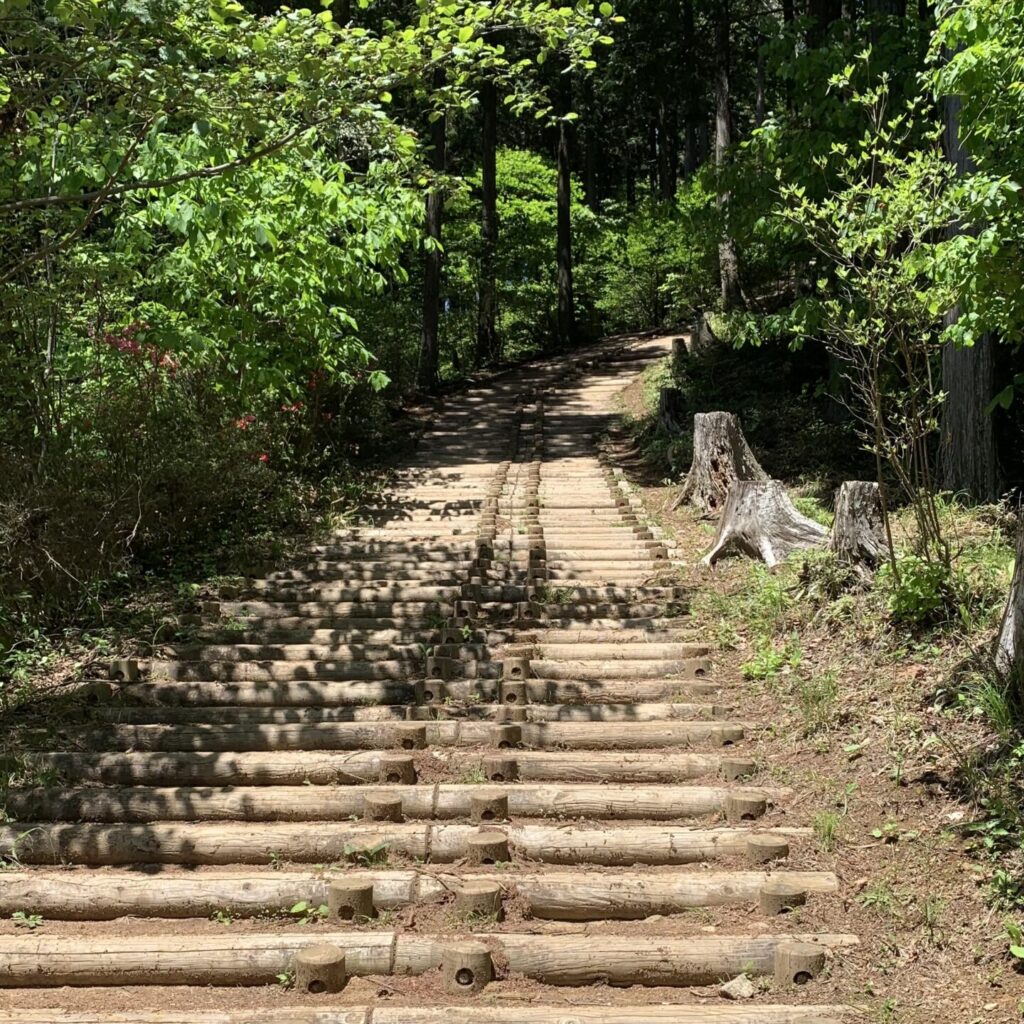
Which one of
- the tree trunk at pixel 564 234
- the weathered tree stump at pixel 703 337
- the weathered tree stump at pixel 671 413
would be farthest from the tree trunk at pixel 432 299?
the weathered tree stump at pixel 671 413

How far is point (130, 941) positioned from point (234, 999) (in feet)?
1.86

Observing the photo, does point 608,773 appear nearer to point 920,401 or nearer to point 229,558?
point 229,558

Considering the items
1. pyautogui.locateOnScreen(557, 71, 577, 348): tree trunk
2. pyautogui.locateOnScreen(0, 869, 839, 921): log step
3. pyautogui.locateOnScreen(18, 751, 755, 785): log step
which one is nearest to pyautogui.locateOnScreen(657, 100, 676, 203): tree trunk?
pyautogui.locateOnScreen(557, 71, 577, 348): tree trunk

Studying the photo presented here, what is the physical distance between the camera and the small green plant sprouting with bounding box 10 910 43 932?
13.9 ft

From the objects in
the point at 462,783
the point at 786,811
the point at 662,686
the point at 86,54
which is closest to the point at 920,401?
the point at 662,686

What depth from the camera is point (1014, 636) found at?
4930 mm

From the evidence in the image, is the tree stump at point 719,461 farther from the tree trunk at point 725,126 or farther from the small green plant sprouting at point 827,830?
the tree trunk at point 725,126

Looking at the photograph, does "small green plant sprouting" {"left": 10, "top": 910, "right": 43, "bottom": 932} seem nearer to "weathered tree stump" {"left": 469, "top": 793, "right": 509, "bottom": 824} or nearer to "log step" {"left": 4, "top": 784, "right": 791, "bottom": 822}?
"log step" {"left": 4, "top": 784, "right": 791, "bottom": 822}

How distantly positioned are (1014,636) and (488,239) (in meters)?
22.2

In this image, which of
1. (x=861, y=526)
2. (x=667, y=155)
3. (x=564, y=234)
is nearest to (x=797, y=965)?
(x=861, y=526)

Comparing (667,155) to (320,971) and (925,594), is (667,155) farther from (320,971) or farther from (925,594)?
(320,971)

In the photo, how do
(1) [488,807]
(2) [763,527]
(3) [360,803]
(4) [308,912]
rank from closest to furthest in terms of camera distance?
(4) [308,912]
(1) [488,807]
(3) [360,803]
(2) [763,527]

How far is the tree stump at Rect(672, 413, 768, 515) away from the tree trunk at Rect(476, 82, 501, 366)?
49.9 feet

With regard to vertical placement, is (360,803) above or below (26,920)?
above
